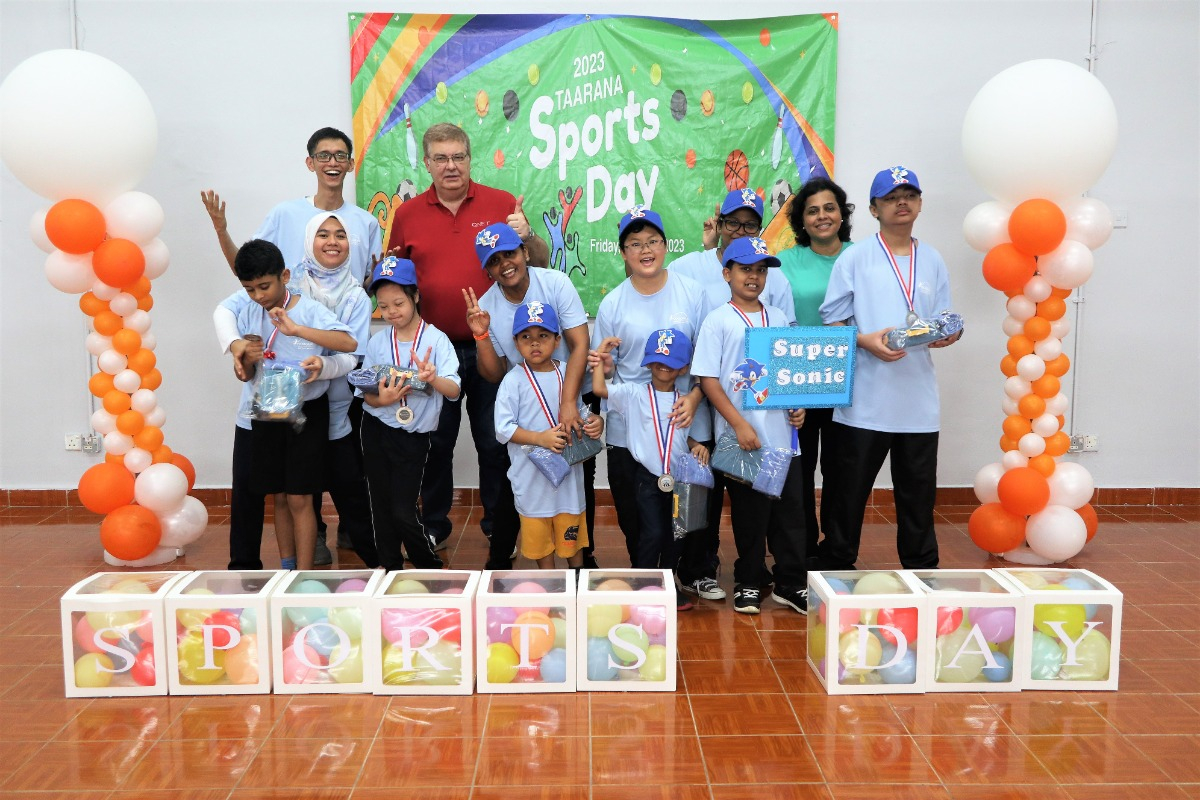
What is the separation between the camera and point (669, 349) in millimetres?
3678

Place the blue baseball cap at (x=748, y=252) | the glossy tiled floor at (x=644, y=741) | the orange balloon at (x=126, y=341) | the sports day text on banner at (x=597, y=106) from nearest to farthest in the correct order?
the glossy tiled floor at (x=644, y=741) < the blue baseball cap at (x=748, y=252) < the orange balloon at (x=126, y=341) < the sports day text on banner at (x=597, y=106)

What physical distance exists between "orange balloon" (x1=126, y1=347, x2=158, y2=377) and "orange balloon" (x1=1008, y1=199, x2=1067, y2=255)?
12.4 ft

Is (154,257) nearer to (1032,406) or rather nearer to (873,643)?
(873,643)

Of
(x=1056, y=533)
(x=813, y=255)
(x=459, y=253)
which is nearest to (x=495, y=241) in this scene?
(x=459, y=253)

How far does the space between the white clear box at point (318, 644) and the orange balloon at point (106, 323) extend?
1.88 meters

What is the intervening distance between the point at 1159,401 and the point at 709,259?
303 centimetres

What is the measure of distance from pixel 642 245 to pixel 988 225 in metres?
1.65

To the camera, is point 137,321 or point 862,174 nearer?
point 137,321

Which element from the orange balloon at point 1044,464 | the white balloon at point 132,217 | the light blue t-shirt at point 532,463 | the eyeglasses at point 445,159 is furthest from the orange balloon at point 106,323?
the orange balloon at point 1044,464

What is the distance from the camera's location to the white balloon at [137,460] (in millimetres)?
4508

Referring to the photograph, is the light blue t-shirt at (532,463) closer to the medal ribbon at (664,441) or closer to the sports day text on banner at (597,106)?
the medal ribbon at (664,441)

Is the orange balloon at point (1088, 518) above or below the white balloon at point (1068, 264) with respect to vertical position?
below

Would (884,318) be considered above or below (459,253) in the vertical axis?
below

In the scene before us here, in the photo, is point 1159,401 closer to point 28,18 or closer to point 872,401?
point 872,401
